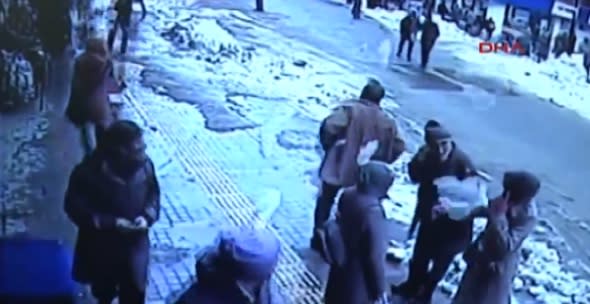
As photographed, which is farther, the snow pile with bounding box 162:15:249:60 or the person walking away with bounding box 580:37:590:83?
the person walking away with bounding box 580:37:590:83

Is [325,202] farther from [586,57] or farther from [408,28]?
[586,57]

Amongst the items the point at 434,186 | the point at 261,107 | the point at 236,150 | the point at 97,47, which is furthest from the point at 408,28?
the point at 434,186

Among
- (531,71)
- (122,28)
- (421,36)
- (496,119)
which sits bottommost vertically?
(531,71)

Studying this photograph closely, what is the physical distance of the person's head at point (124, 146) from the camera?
6.08m

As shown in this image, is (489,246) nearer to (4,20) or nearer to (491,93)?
(4,20)

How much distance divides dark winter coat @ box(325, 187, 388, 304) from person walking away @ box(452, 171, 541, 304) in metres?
0.74

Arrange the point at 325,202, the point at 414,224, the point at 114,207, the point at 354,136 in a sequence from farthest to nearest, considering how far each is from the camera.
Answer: the point at 325,202, the point at 414,224, the point at 354,136, the point at 114,207

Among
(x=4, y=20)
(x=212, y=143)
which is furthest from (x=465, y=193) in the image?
(x=4, y=20)

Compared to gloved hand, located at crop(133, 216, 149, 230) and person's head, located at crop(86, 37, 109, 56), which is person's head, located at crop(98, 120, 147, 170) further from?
person's head, located at crop(86, 37, 109, 56)

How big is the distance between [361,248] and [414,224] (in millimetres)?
2740

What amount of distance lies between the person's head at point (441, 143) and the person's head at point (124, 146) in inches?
94.9

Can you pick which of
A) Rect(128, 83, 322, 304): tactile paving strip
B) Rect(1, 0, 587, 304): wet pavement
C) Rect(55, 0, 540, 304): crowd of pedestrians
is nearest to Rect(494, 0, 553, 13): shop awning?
Rect(1, 0, 587, 304): wet pavement

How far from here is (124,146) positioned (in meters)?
6.09

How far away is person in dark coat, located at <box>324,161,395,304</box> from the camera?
19.8 ft
